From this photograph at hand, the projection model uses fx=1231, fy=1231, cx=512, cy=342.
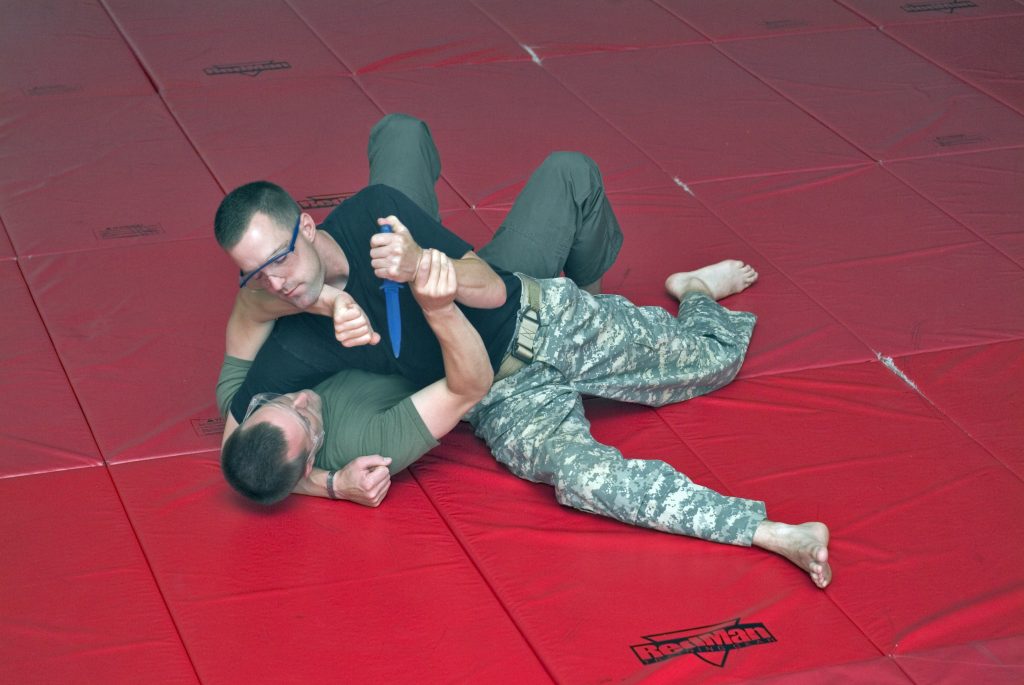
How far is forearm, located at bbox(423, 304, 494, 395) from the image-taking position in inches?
107

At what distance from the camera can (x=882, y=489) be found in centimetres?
316

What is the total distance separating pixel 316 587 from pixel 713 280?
170cm

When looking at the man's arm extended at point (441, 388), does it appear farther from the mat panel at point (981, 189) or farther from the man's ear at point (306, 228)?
the mat panel at point (981, 189)

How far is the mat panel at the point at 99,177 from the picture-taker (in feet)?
13.3

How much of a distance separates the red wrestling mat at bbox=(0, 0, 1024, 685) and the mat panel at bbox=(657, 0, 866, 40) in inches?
1.0

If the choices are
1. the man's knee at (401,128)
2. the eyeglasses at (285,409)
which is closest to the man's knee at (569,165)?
the man's knee at (401,128)

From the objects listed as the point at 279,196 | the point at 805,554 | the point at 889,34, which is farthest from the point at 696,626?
the point at 889,34

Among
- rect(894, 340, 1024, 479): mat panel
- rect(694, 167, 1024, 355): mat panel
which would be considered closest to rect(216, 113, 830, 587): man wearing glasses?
rect(894, 340, 1024, 479): mat panel

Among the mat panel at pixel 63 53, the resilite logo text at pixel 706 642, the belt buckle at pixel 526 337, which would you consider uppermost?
the belt buckle at pixel 526 337

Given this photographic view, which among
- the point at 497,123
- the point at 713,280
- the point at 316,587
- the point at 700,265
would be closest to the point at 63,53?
the point at 497,123

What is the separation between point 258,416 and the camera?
2.85 m

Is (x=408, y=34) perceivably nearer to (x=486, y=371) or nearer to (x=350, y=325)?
(x=486, y=371)

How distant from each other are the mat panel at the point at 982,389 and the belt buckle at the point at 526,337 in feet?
3.95

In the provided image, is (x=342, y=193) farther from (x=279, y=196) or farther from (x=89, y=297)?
(x=279, y=196)
